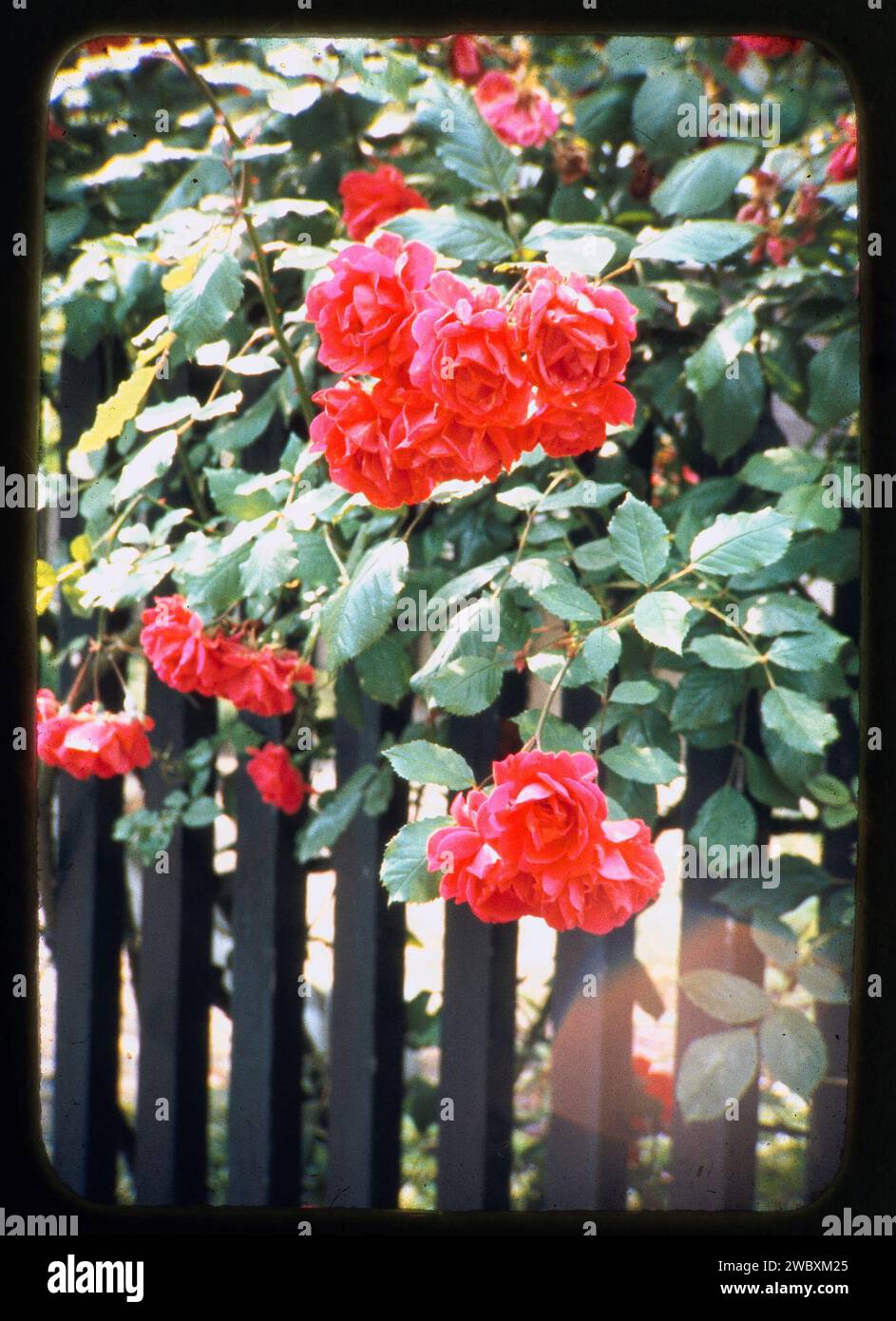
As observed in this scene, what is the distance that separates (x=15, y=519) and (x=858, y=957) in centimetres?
87

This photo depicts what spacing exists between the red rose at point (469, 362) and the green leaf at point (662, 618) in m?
0.20

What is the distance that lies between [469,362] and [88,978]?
1.24 metres

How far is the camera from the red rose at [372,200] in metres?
1.17

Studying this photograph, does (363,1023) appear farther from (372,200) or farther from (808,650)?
(372,200)

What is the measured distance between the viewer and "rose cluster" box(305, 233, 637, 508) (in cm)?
79

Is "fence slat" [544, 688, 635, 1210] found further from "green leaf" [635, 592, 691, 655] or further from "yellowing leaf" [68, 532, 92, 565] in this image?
"yellowing leaf" [68, 532, 92, 565]

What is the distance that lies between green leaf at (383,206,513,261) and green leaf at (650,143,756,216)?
0.18 m

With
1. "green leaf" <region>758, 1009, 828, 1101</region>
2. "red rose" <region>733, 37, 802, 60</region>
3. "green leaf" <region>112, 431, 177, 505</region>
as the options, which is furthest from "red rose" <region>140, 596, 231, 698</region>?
"red rose" <region>733, 37, 802, 60</region>

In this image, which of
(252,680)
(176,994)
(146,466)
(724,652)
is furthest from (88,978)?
(724,652)

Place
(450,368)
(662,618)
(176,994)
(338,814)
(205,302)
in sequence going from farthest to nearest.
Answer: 1. (176,994)
2. (338,814)
3. (205,302)
4. (662,618)
5. (450,368)

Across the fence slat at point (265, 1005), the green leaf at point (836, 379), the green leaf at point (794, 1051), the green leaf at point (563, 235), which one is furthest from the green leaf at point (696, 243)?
the fence slat at point (265, 1005)

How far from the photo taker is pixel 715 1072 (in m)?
1.19

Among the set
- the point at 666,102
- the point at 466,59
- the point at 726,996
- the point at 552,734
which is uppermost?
the point at 466,59

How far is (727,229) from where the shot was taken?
1.03m
